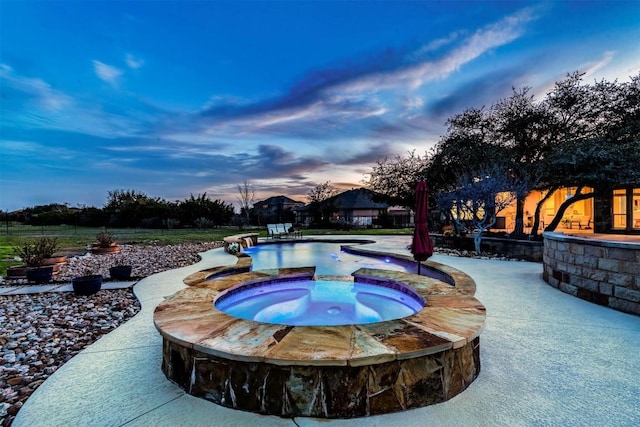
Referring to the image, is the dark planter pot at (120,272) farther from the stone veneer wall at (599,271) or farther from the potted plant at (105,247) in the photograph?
the stone veneer wall at (599,271)

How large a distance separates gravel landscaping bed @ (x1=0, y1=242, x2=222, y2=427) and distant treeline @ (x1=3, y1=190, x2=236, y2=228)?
2353 cm

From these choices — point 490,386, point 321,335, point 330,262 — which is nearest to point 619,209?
point 330,262

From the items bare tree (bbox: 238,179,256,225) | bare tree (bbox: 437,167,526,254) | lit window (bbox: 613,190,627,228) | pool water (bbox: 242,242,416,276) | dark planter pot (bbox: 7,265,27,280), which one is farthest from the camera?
bare tree (bbox: 238,179,256,225)

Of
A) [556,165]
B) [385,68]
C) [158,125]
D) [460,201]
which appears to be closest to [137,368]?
[460,201]

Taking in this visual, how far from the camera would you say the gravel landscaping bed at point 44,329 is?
8.86 feet

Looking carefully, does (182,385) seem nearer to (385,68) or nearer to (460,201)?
(460,201)

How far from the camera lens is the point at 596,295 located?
4785 millimetres

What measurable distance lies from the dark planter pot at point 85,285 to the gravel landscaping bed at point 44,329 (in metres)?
0.10

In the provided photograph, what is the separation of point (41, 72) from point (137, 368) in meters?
12.1

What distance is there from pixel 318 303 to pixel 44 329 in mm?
3695

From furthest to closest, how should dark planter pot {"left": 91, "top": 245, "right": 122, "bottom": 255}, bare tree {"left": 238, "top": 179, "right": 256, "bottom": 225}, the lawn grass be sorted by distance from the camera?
bare tree {"left": 238, "top": 179, "right": 256, "bottom": 225} → the lawn grass → dark planter pot {"left": 91, "top": 245, "right": 122, "bottom": 255}

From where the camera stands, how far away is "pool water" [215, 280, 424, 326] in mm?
4312

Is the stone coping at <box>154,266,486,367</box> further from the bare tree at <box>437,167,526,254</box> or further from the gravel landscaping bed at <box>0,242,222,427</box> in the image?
the bare tree at <box>437,167,526,254</box>

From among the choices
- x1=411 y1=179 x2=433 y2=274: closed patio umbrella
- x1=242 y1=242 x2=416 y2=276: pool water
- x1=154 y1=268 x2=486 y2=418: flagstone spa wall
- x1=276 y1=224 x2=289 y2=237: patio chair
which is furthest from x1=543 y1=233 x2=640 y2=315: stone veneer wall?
x1=276 y1=224 x2=289 y2=237: patio chair
